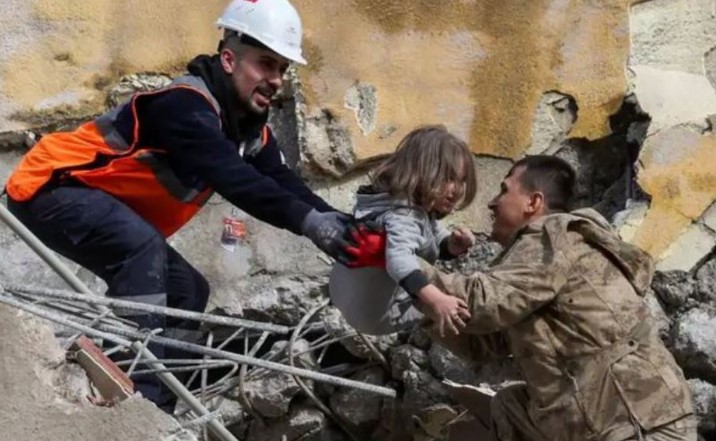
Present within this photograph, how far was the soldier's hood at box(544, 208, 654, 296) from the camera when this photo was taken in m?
3.56

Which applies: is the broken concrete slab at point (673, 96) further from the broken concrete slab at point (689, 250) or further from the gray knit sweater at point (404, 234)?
the gray knit sweater at point (404, 234)

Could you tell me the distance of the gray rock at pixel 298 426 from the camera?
5023mm

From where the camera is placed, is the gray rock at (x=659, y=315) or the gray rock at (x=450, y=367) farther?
the gray rock at (x=450, y=367)

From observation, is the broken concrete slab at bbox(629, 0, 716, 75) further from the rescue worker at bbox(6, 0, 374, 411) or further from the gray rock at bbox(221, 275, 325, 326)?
the rescue worker at bbox(6, 0, 374, 411)

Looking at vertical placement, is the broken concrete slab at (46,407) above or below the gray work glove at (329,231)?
below

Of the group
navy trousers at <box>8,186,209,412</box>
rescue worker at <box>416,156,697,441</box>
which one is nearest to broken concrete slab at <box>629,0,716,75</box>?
rescue worker at <box>416,156,697,441</box>

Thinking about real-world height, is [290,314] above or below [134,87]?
below

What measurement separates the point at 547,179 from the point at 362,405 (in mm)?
1508

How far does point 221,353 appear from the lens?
3.27 meters

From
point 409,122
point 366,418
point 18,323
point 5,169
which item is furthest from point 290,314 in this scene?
point 18,323

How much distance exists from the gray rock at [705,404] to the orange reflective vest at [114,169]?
5.21ft

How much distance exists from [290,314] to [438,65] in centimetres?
96

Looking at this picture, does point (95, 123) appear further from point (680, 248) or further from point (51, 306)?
point (680, 248)

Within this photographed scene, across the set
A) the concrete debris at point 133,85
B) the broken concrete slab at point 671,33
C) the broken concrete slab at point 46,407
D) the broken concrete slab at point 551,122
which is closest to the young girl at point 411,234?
the broken concrete slab at point 46,407
